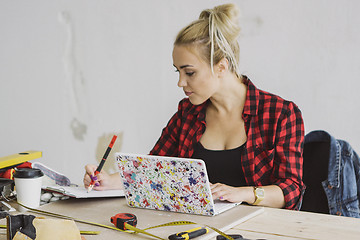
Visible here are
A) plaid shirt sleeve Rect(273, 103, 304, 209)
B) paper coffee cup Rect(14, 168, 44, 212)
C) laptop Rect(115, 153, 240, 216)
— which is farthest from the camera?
plaid shirt sleeve Rect(273, 103, 304, 209)

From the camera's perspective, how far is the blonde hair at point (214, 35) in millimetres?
1770

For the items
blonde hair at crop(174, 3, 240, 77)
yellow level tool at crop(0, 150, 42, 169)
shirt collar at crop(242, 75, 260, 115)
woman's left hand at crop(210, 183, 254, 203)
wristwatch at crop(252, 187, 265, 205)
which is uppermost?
blonde hair at crop(174, 3, 240, 77)

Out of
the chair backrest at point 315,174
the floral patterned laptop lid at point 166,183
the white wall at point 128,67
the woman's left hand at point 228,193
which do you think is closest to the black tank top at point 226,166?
the chair backrest at point 315,174

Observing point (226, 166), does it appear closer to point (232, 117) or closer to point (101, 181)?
point (232, 117)

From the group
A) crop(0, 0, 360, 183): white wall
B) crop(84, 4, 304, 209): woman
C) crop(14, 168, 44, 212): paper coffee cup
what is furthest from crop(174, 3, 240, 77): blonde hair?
crop(0, 0, 360, 183): white wall

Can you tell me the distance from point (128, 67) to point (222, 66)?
1435mm

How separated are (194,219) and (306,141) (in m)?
0.69

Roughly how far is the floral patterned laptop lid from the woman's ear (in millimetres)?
634

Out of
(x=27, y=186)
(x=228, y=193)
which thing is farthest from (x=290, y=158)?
(x=27, y=186)

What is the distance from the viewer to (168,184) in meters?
1.30

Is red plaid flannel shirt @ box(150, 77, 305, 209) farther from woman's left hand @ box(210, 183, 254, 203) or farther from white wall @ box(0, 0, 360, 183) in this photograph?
white wall @ box(0, 0, 360, 183)

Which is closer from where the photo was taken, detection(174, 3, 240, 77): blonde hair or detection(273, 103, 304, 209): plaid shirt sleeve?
detection(273, 103, 304, 209): plaid shirt sleeve

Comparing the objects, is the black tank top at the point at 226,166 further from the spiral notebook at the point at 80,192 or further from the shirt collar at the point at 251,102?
the spiral notebook at the point at 80,192

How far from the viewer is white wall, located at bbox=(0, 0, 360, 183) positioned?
250 cm
